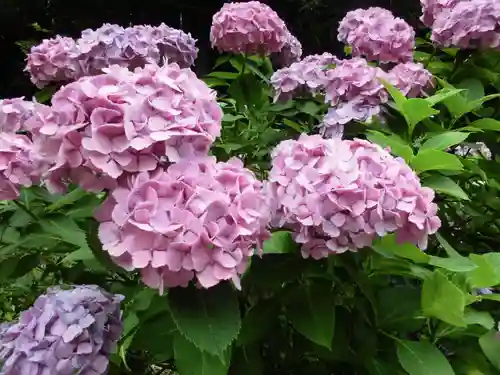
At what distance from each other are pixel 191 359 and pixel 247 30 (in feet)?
3.65

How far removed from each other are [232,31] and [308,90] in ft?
1.18

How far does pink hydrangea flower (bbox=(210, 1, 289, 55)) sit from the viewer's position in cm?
182

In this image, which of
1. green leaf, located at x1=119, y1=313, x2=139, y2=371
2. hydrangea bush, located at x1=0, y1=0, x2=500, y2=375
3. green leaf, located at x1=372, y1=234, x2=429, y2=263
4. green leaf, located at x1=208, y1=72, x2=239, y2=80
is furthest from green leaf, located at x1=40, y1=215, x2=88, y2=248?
green leaf, located at x1=208, y1=72, x2=239, y2=80

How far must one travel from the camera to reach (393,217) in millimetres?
851

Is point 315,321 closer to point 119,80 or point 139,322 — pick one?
point 139,322

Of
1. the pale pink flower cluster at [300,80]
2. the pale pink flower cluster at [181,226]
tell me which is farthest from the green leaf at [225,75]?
the pale pink flower cluster at [181,226]

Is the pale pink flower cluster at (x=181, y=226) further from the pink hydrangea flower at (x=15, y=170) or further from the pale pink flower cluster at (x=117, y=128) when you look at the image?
the pink hydrangea flower at (x=15, y=170)

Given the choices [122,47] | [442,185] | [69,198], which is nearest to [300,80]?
[122,47]

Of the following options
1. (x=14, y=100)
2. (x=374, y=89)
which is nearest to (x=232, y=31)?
(x=374, y=89)

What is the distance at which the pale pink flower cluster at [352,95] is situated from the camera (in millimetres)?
1380

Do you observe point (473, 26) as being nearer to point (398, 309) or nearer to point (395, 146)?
point (395, 146)

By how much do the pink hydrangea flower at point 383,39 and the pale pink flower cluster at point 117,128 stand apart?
0.98 m

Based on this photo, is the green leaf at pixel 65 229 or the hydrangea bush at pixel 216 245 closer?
the hydrangea bush at pixel 216 245

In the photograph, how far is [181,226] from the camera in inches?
29.5
